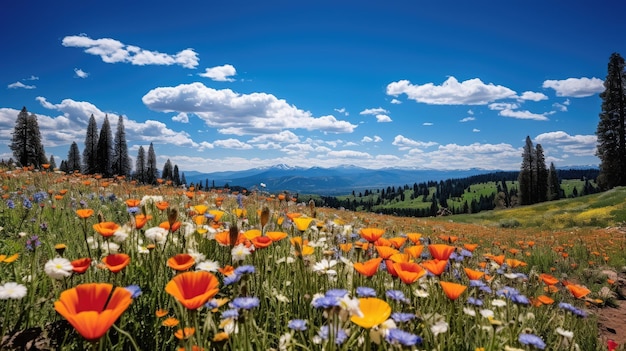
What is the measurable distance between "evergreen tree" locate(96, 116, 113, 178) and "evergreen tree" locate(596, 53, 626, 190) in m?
74.4

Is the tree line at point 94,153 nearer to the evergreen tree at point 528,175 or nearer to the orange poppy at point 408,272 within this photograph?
the orange poppy at point 408,272

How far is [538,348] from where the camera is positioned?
1.74 m

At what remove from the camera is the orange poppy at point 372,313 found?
1461mm

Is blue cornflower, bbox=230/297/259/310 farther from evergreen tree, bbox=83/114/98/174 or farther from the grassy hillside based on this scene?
evergreen tree, bbox=83/114/98/174

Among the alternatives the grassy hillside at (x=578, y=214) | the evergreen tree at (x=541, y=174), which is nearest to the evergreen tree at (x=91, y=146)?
the grassy hillside at (x=578, y=214)

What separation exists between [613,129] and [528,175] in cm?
2212

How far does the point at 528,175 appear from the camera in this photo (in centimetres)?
6638

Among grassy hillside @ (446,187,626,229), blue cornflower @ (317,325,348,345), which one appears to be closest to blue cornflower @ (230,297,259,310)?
blue cornflower @ (317,325,348,345)

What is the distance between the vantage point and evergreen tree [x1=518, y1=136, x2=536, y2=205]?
65.7 metres

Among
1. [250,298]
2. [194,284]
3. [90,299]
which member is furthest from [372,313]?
[90,299]

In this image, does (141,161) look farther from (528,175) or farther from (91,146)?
(528,175)

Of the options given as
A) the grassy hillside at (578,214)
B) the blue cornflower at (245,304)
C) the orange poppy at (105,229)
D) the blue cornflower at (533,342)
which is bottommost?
Result: the grassy hillside at (578,214)

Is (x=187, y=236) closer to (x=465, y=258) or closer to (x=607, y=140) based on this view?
(x=465, y=258)

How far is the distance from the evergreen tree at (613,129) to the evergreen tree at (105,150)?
74.4 metres
